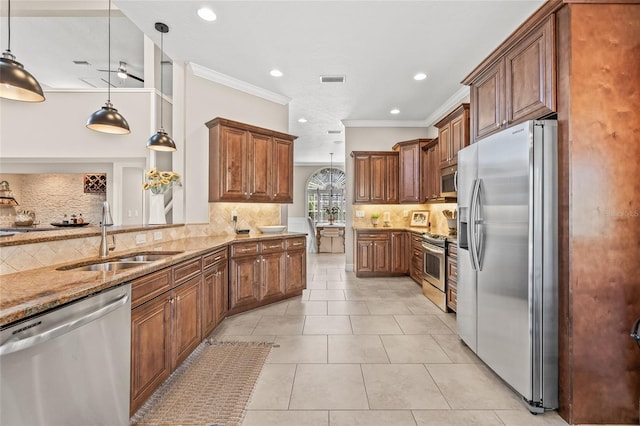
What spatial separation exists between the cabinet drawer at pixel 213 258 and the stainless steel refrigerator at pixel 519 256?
2.50m

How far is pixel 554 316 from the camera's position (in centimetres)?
192

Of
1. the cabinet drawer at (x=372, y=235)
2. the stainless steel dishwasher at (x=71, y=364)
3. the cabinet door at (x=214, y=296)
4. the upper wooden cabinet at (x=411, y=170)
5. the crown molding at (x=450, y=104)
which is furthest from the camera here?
the cabinet drawer at (x=372, y=235)

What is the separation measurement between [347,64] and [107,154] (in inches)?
171

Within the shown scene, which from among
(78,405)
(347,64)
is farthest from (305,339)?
(347,64)

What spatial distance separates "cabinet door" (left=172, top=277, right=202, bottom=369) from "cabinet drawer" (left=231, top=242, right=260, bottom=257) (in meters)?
0.88

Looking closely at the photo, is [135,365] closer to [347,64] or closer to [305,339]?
[305,339]

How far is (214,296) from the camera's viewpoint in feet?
10.2

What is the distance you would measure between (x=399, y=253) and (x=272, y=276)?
2936 mm

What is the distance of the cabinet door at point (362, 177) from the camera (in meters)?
6.19

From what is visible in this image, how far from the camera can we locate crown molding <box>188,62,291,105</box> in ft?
13.5

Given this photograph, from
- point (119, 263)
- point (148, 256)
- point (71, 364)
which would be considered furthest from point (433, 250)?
point (71, 364)

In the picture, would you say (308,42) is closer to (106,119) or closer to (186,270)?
(106,119)

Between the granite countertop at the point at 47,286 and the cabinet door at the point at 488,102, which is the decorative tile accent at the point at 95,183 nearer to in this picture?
the granite countertop at the point at 47,286

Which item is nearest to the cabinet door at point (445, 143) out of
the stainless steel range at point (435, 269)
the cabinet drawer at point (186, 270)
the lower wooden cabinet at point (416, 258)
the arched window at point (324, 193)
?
the stainless steel range at point (435, 269)
